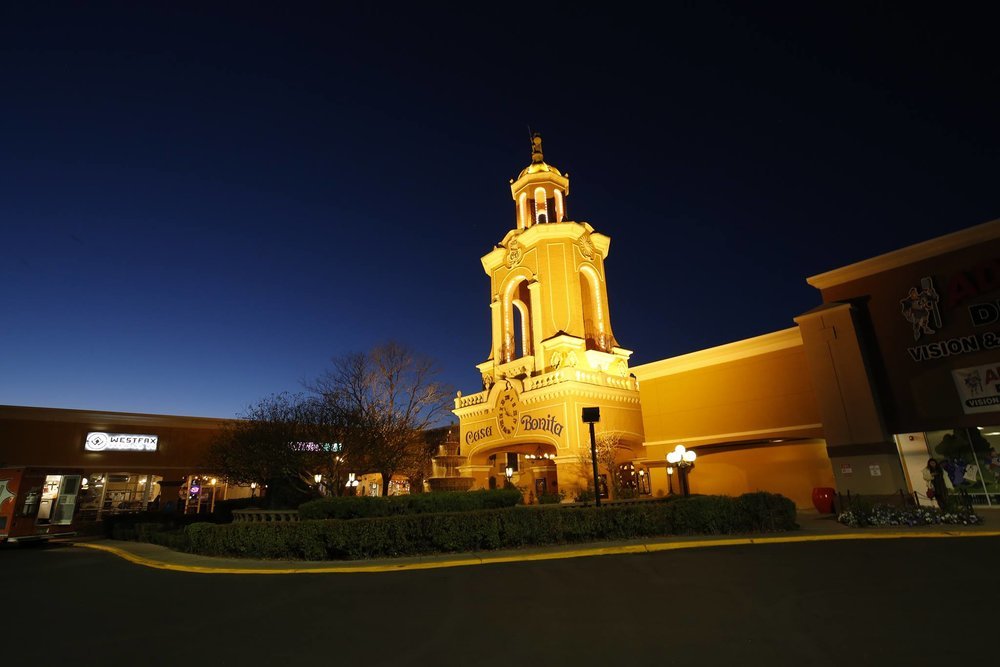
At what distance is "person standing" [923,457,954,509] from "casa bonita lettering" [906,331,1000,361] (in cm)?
383

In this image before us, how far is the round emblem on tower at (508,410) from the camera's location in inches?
1287

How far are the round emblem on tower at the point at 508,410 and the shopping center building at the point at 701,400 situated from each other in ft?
0.39

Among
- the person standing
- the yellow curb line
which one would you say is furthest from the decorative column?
the yellow curb line

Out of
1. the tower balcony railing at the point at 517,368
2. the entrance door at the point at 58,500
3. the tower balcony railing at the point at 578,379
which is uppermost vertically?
the tower balcony railing at the point at 517,368

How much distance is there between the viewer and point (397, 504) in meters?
15.1

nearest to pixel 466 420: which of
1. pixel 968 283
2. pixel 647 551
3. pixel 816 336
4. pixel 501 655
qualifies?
pixel 816 336

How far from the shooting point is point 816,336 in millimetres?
20156

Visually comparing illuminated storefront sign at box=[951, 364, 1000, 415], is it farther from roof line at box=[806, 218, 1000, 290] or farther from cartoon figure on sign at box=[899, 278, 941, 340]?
roof line at box=[806, 218, 1000, 290]

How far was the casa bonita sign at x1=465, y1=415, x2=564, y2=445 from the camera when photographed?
29.9 m

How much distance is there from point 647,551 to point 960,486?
49.4 ft

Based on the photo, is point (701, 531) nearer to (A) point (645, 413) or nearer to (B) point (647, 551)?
(B) point (647, 551)

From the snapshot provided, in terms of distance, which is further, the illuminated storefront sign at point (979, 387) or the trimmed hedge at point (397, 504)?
the illuminated storefront sign at point (979, 387)

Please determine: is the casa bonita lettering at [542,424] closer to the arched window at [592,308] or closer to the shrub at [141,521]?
the arched window at [592,308]

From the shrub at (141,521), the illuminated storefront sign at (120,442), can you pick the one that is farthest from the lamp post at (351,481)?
the illuminated storefront sign at (120,442)
